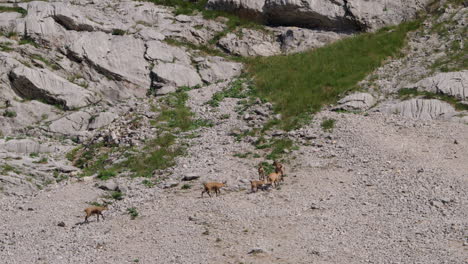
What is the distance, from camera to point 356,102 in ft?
106

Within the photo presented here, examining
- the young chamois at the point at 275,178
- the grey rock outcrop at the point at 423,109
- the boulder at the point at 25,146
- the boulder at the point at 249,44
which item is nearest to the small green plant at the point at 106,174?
the boulder at the point at 25,146

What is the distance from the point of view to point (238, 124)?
3164 cm

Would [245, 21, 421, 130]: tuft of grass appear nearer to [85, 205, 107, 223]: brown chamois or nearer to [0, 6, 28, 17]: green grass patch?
[85, 205, 107, 223]: brown chamois

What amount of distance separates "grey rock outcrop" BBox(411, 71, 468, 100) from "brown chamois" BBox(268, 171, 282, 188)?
13.0 metres

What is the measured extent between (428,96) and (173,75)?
18266mm

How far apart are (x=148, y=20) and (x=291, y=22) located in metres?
12.6

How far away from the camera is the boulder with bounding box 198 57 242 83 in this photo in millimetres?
40688

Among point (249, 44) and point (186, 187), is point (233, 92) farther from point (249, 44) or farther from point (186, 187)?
point (186, 187)

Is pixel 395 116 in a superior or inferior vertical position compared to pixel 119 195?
superior

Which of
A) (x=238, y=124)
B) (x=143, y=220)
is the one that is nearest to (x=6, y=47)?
(x=238, y=124)

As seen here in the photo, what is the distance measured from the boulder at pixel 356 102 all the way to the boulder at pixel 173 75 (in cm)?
1196

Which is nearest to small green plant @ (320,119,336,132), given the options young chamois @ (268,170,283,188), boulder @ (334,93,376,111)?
boulder @ (334,93,376,111)

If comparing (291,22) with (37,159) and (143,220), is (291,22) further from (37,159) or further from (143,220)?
(143,220)

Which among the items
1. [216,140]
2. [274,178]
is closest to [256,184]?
[274,178]
